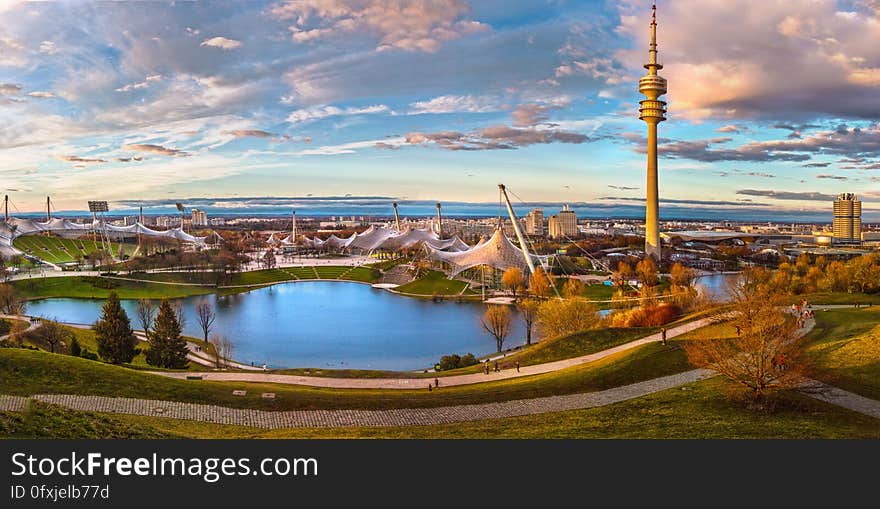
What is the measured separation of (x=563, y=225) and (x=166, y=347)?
90576 mm

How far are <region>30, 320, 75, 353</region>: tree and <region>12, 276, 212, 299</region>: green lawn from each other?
15.9m

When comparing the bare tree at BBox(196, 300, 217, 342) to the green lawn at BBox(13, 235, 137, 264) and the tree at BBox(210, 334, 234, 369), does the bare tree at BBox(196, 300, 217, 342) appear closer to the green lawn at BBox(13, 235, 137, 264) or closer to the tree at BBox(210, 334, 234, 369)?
the tree at BBox(210, 334, 234, 369)

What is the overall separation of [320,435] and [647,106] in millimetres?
46195

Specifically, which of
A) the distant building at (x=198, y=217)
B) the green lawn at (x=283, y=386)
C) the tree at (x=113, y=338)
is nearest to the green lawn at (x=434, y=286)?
the tree at (x=113, y=338)

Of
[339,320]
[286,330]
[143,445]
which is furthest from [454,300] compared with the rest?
[143,445]

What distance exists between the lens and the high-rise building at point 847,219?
196 ft

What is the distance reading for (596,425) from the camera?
7.54 m

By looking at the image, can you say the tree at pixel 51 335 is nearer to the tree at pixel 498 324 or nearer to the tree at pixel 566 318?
the tree at pixel 498 324

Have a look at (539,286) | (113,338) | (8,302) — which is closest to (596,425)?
(113,338)

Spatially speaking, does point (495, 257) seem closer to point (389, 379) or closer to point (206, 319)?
point (206, 319)

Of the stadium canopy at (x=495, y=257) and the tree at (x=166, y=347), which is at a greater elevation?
the stadium canopy at (x=495, y=257)

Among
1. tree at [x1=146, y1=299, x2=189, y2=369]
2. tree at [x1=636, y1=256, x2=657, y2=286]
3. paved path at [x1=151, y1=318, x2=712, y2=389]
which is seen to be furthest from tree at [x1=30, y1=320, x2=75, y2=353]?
tree at [x1=636, y1=256, x2=657, y2=286]

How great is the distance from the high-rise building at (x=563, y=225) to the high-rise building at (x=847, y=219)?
39813 mm

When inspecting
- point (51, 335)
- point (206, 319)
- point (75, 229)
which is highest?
point (75, 229)
